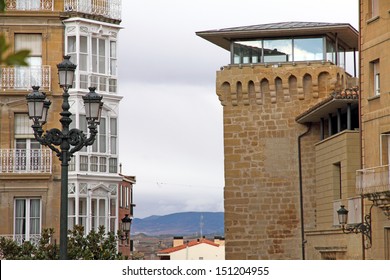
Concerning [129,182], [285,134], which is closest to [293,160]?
[285,134]

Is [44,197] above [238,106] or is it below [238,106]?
below

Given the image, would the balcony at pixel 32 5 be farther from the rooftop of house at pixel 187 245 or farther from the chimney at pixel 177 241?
the chimney at pixel 177 241

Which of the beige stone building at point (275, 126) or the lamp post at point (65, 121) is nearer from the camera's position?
the lamp post at point (65, 121)

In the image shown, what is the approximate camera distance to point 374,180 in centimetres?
3656

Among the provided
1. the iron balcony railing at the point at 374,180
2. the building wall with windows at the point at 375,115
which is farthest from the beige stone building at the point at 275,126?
the iron balcony railing at the point at 374,180

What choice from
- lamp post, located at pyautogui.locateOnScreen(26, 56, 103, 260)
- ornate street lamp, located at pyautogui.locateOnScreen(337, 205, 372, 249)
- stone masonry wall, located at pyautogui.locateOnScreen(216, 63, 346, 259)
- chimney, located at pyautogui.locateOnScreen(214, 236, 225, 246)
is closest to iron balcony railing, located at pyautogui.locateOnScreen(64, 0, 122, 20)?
stone masonry wall, located at pyautogui.locateOnScreen(216, 63, 346, 259)

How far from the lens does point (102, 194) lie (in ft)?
153

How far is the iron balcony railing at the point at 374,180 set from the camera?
117ft

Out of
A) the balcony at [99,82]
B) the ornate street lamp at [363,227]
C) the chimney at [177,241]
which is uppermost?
the balcony at [99,82]

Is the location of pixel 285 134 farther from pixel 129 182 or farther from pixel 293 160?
pixel 129 182

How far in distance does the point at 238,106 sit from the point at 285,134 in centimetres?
205
